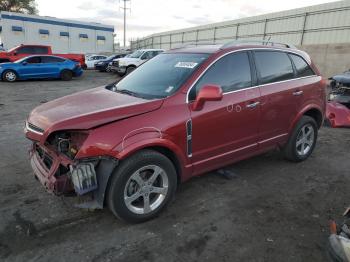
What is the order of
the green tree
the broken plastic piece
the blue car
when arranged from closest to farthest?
1. the broken plastic piece
2. the blue car
3. the green tree

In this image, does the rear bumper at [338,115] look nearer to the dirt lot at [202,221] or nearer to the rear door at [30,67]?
the dirt lot at [202,221]

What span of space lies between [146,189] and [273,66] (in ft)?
8.46

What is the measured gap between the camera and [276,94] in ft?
14.6

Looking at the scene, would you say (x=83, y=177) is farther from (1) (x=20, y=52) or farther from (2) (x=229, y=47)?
(1) (x=20, y=52)

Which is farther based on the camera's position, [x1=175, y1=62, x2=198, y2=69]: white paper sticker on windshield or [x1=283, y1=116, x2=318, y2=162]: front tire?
[x1=283, y1=116, x2=318, y2=162]: front tire

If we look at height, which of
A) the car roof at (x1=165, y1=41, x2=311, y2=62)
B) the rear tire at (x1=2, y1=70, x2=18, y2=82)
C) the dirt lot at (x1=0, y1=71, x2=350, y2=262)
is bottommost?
the dirt lot at (x1=0, y1=71, x2=350, y2=262)

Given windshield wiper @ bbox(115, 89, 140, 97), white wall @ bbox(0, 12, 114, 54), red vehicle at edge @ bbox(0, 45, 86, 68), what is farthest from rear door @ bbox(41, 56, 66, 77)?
white wall @ bbox(0, 12, 114, 54)

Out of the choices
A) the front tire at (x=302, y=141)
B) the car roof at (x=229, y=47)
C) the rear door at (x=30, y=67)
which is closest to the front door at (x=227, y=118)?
the car roof at (x=229, y=47)

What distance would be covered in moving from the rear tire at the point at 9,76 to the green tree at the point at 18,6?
37833 millimetres

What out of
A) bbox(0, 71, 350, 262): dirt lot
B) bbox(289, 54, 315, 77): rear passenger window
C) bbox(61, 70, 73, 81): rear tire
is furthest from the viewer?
bbox(61, 70, 73, 81): rear tire

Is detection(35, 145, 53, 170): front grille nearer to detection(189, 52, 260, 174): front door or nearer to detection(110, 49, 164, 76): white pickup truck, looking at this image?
detection(189, 52, 260, 174): front door

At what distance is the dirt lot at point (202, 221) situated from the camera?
2996mm

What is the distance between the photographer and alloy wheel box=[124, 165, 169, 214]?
329 centimetres

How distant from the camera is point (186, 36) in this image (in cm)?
3650
